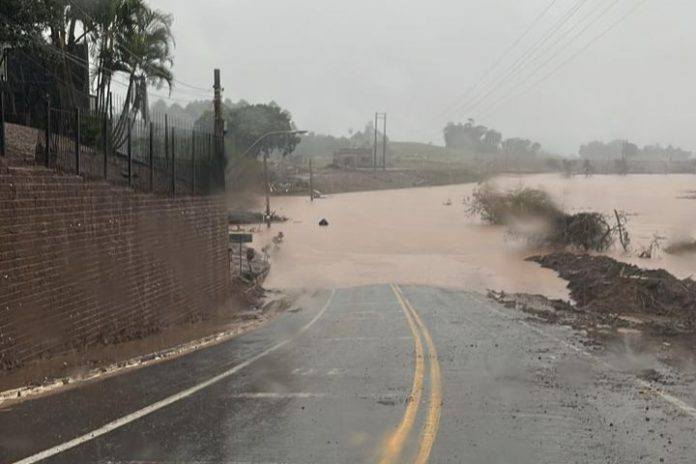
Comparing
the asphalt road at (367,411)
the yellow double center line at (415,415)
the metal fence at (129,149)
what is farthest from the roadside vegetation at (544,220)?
the yellow double center line at (415,415)

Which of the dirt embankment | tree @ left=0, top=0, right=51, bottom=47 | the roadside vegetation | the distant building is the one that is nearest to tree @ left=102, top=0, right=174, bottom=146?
tree @ left=0, top=0, right=51, bottom=47

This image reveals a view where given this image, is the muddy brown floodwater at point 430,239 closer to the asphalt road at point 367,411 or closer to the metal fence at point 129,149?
the metal fence at point 129,149

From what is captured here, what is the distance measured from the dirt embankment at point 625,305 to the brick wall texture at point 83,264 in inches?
342

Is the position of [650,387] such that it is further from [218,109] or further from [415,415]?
[218,109]

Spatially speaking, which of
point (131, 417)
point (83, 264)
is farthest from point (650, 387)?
point (83, 264)

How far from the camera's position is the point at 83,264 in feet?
37.3

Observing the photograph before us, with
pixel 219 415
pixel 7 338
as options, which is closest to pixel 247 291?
pixel 7 338

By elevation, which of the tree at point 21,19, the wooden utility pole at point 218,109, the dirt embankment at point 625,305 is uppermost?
the tree at point 21,19

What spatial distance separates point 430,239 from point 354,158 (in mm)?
86235

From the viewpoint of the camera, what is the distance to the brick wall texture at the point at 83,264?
9.28m

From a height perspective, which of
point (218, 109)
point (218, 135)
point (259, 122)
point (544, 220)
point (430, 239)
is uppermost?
point (259, 122)

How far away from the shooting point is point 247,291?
26250mm

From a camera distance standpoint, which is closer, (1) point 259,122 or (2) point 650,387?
(2) point 650,387

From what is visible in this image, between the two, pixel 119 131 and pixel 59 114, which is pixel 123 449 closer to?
pixel 59 114
